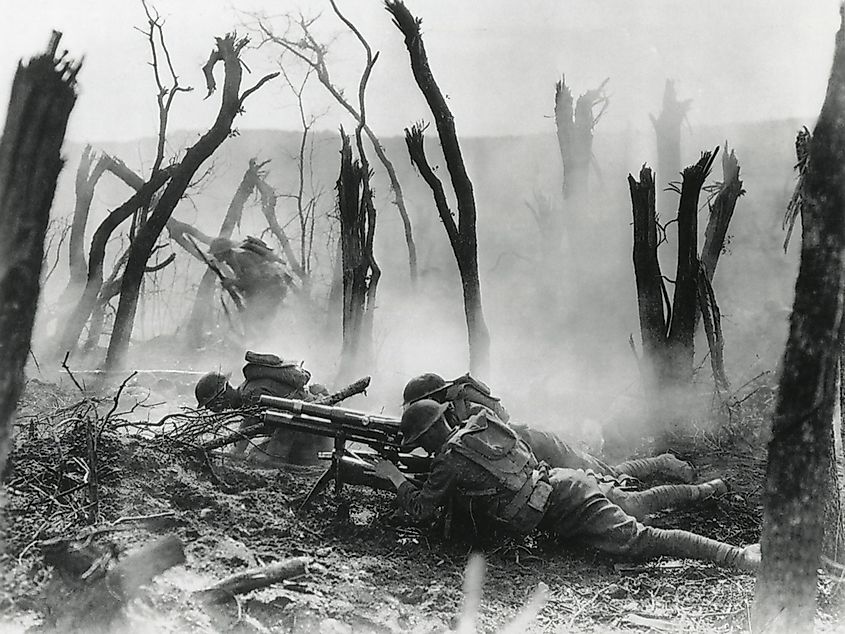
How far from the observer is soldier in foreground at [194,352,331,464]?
7875 mm

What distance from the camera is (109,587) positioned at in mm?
4324

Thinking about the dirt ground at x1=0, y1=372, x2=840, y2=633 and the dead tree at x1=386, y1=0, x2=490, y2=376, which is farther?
the dead tree at x1=386, y1=0, x2=490, y2=376

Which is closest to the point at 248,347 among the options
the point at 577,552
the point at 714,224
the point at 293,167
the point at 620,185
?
the point at 714,224

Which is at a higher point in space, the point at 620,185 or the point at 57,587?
the point at 620,185

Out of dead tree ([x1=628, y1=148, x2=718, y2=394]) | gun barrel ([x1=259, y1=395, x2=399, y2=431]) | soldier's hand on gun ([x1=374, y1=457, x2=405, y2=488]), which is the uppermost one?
dead tree ([x1=628, y1=148, x2=718, y2=394])

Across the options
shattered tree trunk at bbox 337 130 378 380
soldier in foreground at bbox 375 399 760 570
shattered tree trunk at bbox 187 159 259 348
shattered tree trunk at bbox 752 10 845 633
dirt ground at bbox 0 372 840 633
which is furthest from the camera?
shattered tree trunk at bbox 187 159 259 348

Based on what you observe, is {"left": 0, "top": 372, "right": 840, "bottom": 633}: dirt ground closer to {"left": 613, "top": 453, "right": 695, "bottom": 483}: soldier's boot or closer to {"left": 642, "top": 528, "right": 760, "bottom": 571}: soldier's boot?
{"left": 642, "top": 528, "right": 760, "bottom": 571}: soldier's boot

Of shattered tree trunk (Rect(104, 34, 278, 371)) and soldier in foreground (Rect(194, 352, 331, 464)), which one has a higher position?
shattered tree trunk (Rect(104, 34, 278, 371))

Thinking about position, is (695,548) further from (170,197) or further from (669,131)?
(669,131)

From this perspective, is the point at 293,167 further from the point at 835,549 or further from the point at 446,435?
the point at 835,549

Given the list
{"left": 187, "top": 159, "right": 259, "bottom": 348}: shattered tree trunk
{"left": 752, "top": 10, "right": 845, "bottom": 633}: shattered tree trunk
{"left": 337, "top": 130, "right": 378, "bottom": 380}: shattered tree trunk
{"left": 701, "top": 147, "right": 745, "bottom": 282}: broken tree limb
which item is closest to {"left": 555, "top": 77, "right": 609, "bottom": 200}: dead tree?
{"left": 701, "top": 147, "right": 745, "bottom": 282}: broken tree limb

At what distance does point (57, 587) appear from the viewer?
14.1ft

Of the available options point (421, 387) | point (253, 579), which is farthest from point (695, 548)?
point (253, 579)

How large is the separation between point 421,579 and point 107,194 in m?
31.8
